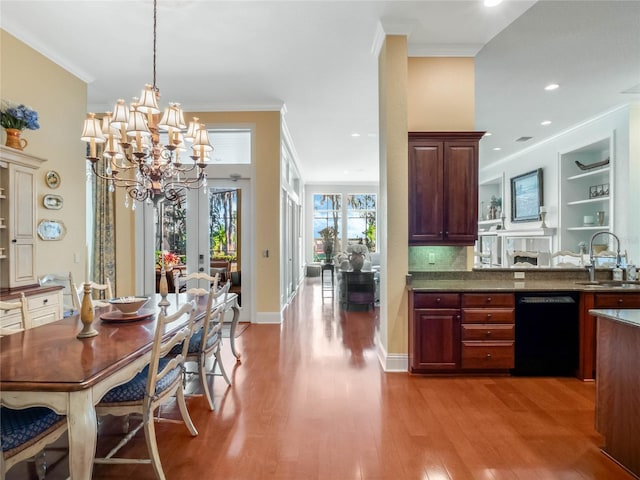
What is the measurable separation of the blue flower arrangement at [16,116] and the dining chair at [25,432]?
2.88 metres

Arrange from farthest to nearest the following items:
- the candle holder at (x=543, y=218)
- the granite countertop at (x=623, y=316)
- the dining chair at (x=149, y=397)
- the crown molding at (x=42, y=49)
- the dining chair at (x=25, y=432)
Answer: the candle holder at (x=543, y=218), the crown molding at (x=42, y=49), the granite countertop at (x=623, y=316), the dining chair at (x=149, y=397), the dining chair at (x=25, y=432)

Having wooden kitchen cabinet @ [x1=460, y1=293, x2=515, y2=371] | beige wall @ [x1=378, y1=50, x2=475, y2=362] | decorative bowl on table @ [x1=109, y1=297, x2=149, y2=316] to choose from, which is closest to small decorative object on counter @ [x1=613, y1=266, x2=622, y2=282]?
wooden kitchen cabinet @ [x1=460, y1=293, x2=515, y2=371]

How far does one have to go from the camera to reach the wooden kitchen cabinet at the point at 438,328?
3.30 meters

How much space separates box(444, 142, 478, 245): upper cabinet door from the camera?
3.56 m

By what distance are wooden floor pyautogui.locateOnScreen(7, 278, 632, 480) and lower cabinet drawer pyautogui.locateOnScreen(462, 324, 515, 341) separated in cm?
40

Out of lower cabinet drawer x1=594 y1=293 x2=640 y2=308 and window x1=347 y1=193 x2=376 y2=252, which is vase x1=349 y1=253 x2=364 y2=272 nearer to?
lower cabinet drawer x1=594 y1=293 x2=640 y2=308

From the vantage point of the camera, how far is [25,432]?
1.50 metres

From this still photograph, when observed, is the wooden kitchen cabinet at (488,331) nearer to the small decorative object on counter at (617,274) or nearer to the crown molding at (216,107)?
the small decorative object on counter at (617,274)

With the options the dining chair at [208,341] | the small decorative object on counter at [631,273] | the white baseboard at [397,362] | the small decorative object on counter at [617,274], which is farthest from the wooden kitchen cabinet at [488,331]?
the dining chair at [208,341]

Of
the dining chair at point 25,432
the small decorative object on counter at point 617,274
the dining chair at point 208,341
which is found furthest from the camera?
the small decorative object on counter at point 617,274

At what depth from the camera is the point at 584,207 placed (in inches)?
254

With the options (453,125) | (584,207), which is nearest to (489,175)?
(584,207)

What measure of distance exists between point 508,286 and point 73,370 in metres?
3.53

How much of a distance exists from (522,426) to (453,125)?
2904 millimetres
